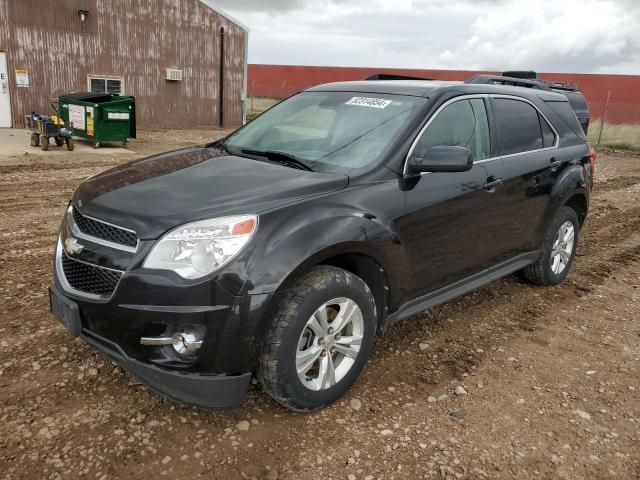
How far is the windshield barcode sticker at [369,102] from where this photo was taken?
3746 millimetres

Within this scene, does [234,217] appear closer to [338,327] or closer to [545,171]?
[338,327]

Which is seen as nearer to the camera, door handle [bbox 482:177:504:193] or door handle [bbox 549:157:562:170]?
door handle [bbox 482:177:504:193]

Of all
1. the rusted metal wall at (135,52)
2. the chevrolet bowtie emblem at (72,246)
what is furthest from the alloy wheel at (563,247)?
the rusted metal wall at (135,52)

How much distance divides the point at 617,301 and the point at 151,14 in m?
17.9

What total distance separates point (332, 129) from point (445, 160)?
→ 826 millimetres

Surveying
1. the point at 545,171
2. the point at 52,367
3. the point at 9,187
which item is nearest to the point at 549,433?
the point at 545,171

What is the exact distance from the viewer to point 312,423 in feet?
9.82

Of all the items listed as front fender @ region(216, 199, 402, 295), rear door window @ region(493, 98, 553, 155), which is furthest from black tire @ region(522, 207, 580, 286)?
front fender @ region(216, 199, 402, 295)

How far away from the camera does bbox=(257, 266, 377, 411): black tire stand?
2.72 m

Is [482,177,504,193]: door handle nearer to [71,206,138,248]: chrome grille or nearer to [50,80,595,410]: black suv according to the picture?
[50,80,595,410]: black suv

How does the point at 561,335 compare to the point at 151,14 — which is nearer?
the point at 561,335

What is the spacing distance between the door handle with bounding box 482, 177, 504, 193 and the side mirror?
0.64 m

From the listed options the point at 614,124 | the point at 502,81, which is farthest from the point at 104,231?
the point at 614,124

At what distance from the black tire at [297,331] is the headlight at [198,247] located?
14.7 inches
